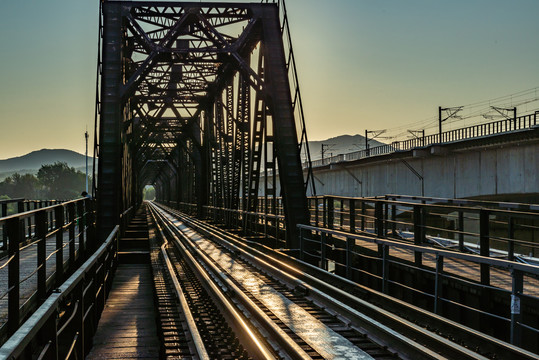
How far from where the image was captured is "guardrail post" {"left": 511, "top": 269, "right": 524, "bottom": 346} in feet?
19.5

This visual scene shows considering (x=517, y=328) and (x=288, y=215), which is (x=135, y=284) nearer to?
(x=288, y=215)

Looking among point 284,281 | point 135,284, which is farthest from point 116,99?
point 284,281

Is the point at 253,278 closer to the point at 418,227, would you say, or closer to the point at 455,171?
the point at 418,227

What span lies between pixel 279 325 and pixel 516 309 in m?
2.99

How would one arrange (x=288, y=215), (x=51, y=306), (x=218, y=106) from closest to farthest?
(x=51, y=306), (x=288, y=215), (x=218, y=106)

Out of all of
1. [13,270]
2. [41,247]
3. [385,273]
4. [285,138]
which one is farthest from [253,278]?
[13,270]

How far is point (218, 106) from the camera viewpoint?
3078 centimetres

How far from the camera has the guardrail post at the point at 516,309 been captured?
5.95 metres

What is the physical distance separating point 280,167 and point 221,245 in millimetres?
4771

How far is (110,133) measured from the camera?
15.8 meters

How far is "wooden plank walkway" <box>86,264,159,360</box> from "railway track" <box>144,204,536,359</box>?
31cm

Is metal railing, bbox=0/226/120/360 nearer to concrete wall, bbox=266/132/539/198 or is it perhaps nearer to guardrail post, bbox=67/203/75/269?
guardrail post, bbox=67/203/75/269

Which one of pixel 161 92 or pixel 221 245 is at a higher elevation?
pixel 161 92

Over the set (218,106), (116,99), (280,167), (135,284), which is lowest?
(135,284)
